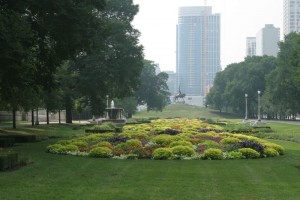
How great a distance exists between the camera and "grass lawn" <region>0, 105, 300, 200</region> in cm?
1074

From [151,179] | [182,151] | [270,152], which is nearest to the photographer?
[151,179]

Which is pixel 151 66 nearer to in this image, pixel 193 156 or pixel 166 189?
pixel 193 156

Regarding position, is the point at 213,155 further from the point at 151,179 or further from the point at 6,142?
the point at 6,142

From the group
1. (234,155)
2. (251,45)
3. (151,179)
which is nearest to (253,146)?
(234,155)

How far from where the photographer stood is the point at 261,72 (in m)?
Result: 105

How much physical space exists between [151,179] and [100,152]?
6512mm

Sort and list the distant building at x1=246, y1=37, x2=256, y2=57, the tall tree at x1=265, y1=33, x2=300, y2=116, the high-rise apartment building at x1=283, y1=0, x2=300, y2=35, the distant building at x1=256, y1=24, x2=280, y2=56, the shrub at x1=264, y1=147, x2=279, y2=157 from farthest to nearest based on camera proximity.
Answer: the distant building at x1=246, y1=37, x2=256, y2=57
the distant building at x1=256, y1=24, x2=280, y2=56
the high-rise apartment building at x1=283, y1=0, x2=300, y2=35
the tall tree at x1=265, y1=33, x2=300, y2=116
the shrub at x1=264, y1=147, x2=279, y2=157

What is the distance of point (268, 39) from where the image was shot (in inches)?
6314

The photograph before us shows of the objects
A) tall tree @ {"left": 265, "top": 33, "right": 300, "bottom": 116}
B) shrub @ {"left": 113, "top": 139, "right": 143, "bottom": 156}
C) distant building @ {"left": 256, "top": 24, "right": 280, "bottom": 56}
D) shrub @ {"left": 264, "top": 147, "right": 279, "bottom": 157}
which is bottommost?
shrub @ {"left": 264, "top": 147, "right": 279, "bottom": 157}

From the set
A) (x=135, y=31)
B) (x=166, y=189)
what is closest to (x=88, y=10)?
(x=166, y=189)

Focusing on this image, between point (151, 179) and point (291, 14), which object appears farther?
point (291, 14)

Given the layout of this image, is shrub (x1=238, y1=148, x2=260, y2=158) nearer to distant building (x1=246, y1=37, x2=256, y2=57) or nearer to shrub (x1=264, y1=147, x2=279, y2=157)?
shrub (x1=264, y1=147, x2=279, y2=157)

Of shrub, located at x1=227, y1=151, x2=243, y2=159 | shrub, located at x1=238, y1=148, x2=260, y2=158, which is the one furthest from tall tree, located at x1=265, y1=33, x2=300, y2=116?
shrub, located at x1=227, y1=151, x2=243, y2=159

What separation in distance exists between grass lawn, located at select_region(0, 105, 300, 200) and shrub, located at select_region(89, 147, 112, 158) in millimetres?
892
